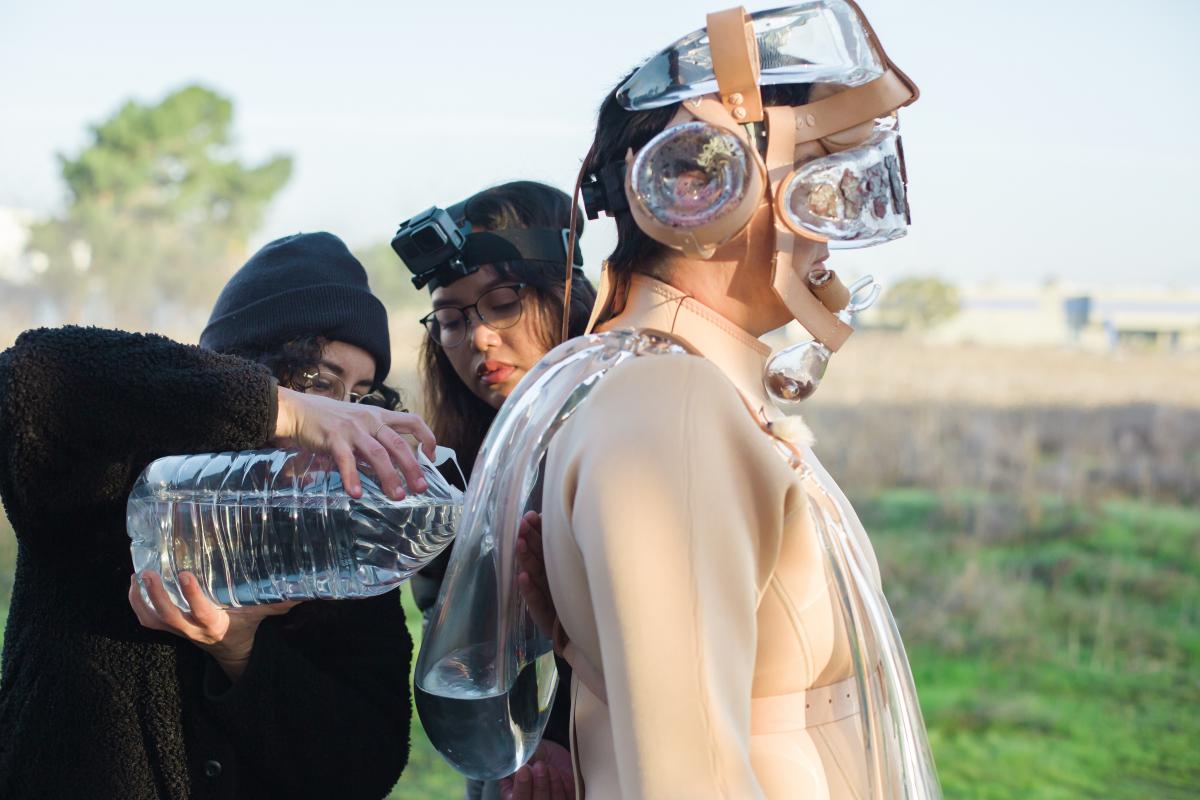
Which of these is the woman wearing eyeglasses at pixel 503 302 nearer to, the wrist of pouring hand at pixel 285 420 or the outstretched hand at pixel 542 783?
the outstretched hand at pixel 542 783

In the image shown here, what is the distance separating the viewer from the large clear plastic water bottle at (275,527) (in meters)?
1.78

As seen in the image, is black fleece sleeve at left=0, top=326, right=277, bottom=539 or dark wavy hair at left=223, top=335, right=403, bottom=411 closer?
black fleece sleeve at left=0, top=326, right=277, bottom=539

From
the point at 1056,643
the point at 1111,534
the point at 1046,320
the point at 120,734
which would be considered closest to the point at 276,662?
the point at 120,734

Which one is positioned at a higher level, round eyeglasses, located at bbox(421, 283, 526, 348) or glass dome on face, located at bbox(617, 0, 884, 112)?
glass dome on face, located at bbox(617, 0, 884, 112)

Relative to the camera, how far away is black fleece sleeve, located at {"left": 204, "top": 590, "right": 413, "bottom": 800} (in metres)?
1.90

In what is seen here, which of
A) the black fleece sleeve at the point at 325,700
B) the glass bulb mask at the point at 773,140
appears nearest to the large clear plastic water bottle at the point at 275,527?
the black fleece sleeve at the point at 325,700

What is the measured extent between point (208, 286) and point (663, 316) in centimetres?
1961

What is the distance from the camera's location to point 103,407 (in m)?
1.67

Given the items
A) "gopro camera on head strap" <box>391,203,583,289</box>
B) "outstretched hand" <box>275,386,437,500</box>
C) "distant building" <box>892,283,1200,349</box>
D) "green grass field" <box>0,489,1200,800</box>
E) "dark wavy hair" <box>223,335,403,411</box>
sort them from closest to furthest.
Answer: "outstretched hand" <box>275,386,437,500</box>
"dark wavy hair" <box>223,335,403,411</box>
"gopro camera on head strap" <box>391,203,583,289</box>
"green grass field" <box>0,489,1200,800</box>
"distant building" <box>892,283,1200,349</box>

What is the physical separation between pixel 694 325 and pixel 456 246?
134 centimetres

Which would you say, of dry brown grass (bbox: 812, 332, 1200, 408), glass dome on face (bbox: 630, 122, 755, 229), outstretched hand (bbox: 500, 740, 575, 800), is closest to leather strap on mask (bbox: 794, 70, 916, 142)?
glass dome on face (bbox: 630, 122, 755, 229)

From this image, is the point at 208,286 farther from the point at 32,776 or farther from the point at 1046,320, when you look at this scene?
the point at 32,776

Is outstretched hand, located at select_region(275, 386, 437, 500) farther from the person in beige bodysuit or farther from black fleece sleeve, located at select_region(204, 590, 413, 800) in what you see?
black fleece sleeve, located at select_region(204, 590, 413, 800)

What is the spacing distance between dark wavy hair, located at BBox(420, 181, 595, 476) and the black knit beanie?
446 millimetres
